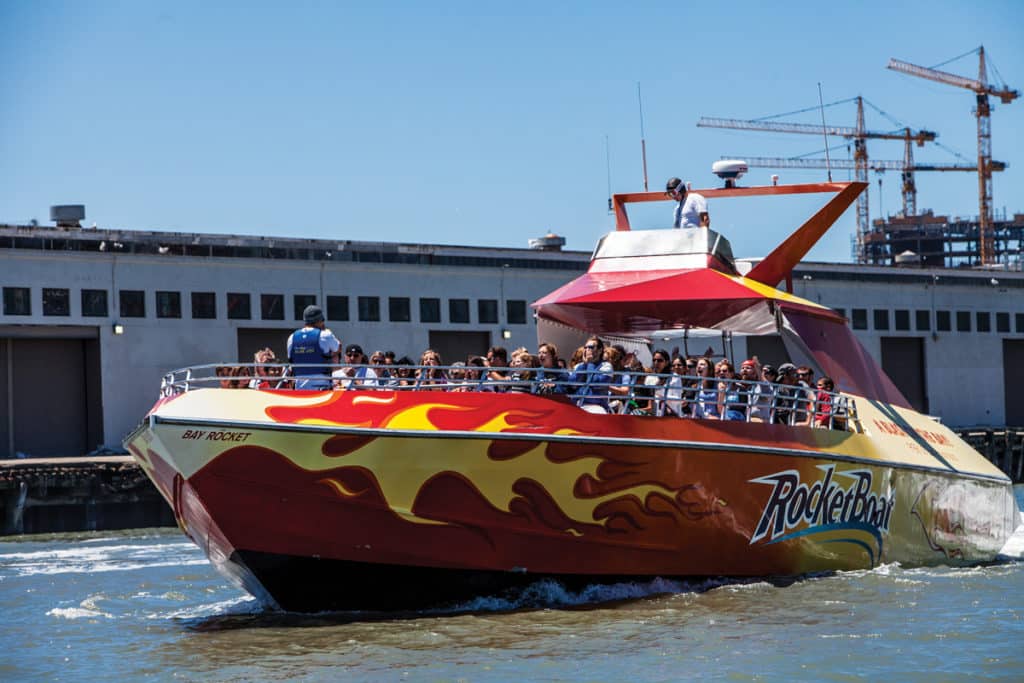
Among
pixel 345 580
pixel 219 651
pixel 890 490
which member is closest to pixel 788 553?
pixel 890 490

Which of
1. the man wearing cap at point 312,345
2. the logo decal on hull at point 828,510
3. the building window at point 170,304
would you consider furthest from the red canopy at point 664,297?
the building window at point 170,304

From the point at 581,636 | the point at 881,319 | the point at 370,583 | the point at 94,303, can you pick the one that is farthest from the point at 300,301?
the point at 581,636

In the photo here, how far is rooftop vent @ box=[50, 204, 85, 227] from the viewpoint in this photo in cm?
4009

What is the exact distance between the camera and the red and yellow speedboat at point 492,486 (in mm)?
13141

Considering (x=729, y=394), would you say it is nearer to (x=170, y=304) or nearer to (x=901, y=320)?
(x=170, y=304)

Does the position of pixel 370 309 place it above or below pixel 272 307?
below

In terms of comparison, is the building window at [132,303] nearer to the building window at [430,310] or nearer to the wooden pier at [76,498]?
the wooden pier at [76,498]

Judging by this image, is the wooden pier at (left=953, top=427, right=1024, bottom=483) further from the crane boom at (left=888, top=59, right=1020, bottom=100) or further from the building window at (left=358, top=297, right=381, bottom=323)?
the crane boom at (left=888, top=59, right=1020, bottom=100)

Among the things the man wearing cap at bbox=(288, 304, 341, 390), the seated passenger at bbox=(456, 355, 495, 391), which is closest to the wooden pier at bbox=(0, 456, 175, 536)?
the man wearing cap at bbox=(288, 304, 341, 390)

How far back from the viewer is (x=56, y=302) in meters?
37.1

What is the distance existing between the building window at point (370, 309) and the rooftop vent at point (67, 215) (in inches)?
310

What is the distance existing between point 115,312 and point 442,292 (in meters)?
9.48

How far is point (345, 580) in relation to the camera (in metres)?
13.7

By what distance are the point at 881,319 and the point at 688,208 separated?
33.7m
